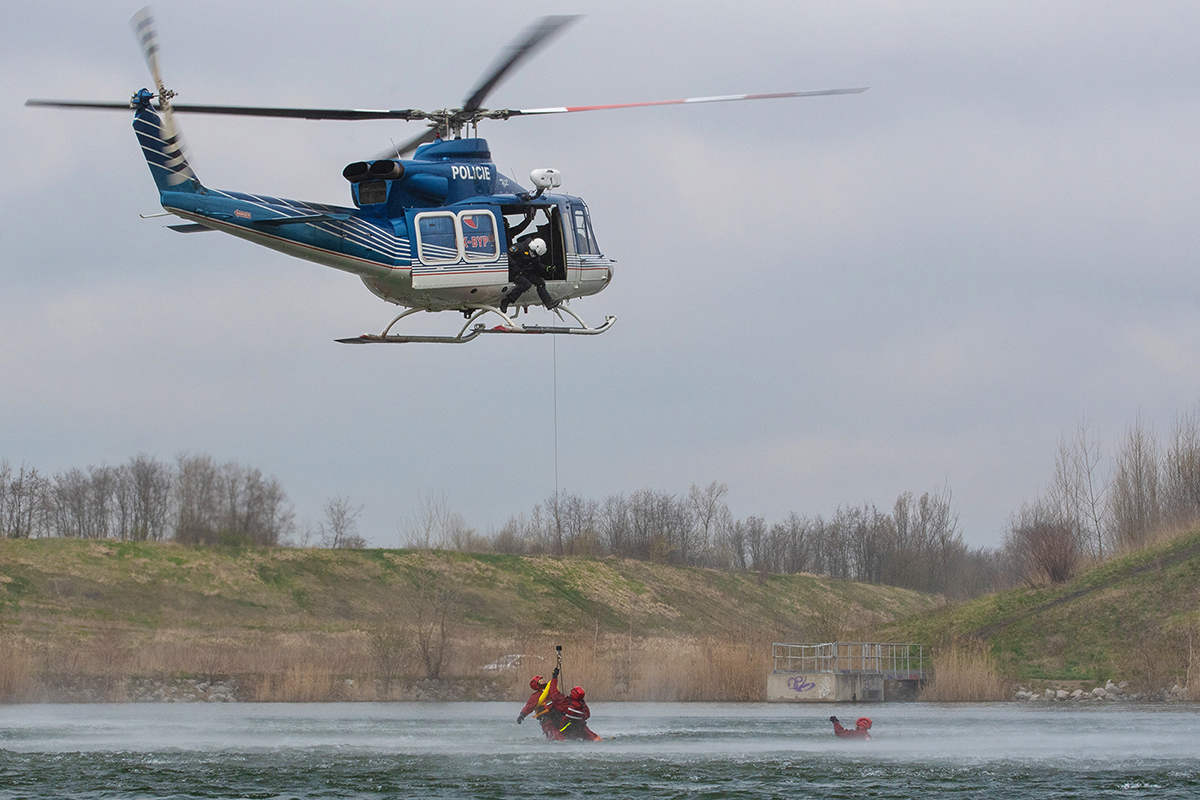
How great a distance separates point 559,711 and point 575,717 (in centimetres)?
47

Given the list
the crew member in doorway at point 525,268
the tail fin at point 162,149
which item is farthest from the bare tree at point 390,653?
the tail fin at point 162,149

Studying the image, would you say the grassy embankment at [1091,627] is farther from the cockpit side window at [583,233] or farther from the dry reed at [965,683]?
the cockpit side window at [583,233]

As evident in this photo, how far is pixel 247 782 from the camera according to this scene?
27.9m

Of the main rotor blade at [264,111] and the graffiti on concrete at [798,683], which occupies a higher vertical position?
the main rotor blade at [264,111]

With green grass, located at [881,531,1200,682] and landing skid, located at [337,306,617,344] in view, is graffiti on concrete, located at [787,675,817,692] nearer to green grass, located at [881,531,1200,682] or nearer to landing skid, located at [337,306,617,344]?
green grass, located at [881,531,1200,682]

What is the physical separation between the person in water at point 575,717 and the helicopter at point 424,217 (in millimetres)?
13058

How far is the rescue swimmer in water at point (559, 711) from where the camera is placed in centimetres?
3397

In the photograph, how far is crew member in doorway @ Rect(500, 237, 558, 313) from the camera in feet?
78.5

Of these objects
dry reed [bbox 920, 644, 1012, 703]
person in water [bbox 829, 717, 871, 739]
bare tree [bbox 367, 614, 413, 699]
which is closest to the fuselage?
person in water [bbox 829, 717, 871, 739]

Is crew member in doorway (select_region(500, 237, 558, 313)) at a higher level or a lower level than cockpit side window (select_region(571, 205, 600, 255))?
lower

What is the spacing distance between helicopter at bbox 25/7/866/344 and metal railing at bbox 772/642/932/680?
89.4 ft

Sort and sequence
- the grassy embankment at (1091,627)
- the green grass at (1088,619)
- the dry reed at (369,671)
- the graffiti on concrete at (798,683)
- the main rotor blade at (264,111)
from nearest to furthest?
1. the main rotor blade at (264,111)
2. the dry reed at (369,671)
3. the graffiti on concrete at (798,683)
4. the grassy embankment at (1091,627)
5. the green grass at (1088,619)

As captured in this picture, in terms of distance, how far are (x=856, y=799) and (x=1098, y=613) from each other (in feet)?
111

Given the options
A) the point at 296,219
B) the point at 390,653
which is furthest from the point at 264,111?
the point at 390,653
